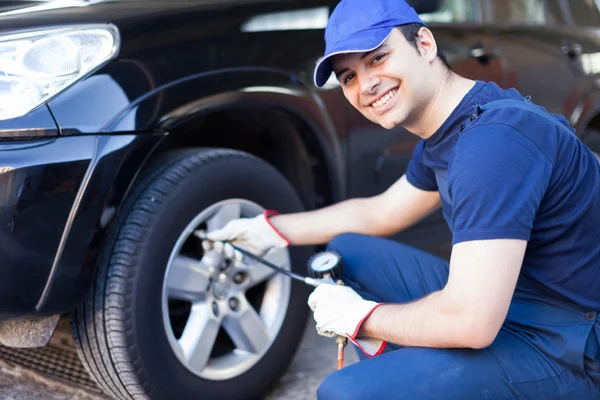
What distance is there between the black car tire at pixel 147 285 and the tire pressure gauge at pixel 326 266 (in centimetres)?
32

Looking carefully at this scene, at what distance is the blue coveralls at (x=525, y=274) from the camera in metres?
1.56

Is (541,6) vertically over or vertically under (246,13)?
under

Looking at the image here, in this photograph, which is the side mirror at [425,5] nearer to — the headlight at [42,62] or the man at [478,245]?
the man at [478,245]

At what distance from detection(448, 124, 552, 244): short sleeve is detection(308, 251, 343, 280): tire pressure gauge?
0.53 metres

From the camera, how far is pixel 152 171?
2107 millimetres

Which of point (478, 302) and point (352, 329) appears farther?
point (352, 329)

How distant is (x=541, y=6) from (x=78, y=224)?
8.44ft

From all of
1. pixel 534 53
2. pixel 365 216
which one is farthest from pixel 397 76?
pixel 534 53

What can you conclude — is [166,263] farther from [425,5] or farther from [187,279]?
[425,5]

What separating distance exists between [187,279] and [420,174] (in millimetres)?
713

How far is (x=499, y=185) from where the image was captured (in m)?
1.54

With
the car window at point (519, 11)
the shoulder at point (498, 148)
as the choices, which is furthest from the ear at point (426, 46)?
the car window at point (519, 11)

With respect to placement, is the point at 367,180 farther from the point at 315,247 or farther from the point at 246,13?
the point at 246,13

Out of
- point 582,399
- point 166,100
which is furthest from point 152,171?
point 582,399
